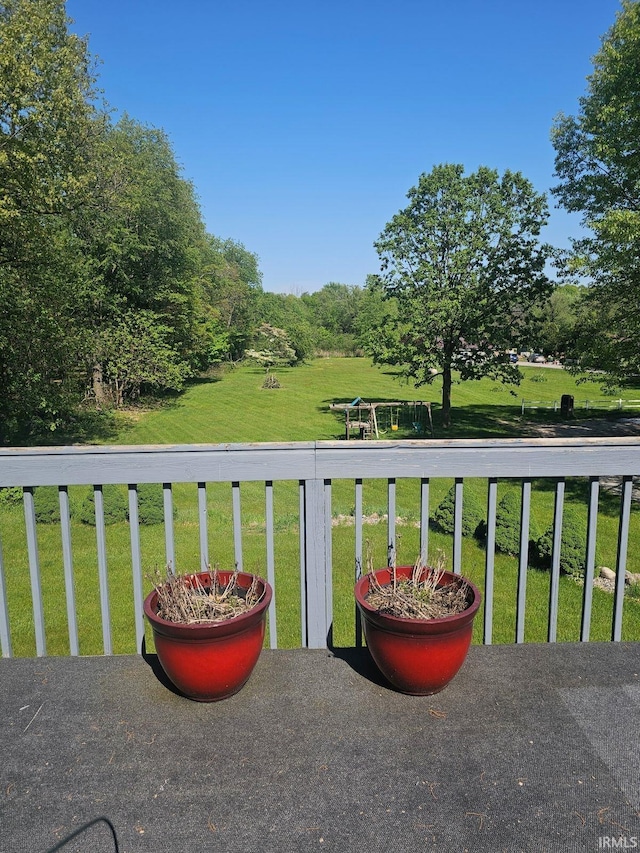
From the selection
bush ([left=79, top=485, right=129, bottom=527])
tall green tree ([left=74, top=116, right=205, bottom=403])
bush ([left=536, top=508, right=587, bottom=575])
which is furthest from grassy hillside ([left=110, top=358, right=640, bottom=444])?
bush ([left=536, top=508, right=587, bottom=575])

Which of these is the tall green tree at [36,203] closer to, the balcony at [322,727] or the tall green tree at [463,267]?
the balcony at [322,727]

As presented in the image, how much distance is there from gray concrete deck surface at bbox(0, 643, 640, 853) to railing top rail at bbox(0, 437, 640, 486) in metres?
0.75

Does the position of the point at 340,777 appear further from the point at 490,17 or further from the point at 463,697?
the point at 490,17

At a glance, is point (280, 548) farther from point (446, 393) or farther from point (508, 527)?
point (446, 393)

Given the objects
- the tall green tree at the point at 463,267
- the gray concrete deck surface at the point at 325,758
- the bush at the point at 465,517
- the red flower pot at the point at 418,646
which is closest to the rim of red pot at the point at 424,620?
the red flower pot at the point at 418,646

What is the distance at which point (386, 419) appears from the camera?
1936 cm

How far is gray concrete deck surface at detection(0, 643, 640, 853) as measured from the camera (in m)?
1.40

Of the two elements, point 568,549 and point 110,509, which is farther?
point 110,509

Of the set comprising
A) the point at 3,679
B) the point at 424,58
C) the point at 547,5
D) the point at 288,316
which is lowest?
the point at 3,679

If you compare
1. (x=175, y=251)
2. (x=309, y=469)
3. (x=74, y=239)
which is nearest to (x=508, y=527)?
(x=309, y=469)

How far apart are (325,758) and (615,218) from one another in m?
9.24

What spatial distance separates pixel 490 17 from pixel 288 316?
36901mm

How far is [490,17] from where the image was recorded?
980 centimetres

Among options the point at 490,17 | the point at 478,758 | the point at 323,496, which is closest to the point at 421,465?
the point at 323,496
